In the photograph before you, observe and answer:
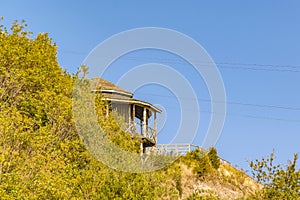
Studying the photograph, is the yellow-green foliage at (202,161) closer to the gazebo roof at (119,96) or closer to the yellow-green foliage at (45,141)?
the yellow-green foliage at (45,141)

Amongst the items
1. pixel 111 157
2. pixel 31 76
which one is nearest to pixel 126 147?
pixel 111 157

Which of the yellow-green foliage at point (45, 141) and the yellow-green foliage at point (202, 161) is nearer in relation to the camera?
the yellow-green foliage at point (45, 141)

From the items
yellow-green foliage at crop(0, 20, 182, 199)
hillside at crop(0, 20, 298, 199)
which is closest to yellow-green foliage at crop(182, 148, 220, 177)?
hillside at crop(0, 20, 298, 199)

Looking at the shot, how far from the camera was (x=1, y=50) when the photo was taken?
37.5 meters

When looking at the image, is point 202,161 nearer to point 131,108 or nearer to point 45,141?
point 131,108

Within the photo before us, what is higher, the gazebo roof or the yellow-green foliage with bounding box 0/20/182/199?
the gazebo roof

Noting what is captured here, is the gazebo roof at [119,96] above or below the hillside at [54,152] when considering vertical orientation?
above

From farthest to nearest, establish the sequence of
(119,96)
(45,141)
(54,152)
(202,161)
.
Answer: (119,96), (202,161), (54,152), (45,141)

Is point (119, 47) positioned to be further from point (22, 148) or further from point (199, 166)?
point (199, 166)

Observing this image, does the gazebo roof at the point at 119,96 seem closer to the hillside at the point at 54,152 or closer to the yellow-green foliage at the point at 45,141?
the hillside at the point at 54,152

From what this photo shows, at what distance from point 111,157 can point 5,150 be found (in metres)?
7.10

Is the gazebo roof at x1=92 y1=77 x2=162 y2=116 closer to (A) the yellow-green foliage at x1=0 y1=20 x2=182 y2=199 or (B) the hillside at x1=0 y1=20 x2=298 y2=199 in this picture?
(B) the hillside at x1=0 y1=20 x2=298 y2=199

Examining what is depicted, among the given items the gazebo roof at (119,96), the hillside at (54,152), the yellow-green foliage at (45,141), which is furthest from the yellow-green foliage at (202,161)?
the gazebo roof at (119,96)

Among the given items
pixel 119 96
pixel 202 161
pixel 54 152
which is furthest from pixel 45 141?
pixel 202 161
